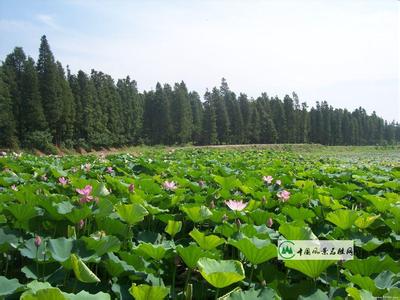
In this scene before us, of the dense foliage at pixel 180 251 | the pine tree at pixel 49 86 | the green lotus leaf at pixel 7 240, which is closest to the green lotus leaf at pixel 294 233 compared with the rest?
the dense foliage at pixel 180 251

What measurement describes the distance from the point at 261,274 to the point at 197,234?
1.08ft

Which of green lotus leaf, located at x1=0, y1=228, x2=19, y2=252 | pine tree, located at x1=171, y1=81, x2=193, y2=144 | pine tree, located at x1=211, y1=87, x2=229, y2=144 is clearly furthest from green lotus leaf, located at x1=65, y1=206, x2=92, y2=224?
pine tree, located at x1=211, y1=87, x2=229, y2=144

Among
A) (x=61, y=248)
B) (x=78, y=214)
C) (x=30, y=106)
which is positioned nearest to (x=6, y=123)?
(x=30, y=106)

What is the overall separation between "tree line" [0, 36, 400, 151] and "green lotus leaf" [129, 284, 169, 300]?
3000 cm

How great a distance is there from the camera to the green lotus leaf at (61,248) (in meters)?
1.71

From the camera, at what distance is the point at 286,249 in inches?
74.9

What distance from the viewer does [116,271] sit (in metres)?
1.72

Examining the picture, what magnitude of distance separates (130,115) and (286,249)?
46445 mm

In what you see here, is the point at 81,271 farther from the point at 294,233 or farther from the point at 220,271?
the point at 294,233

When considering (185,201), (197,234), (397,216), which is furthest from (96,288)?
(397,216)

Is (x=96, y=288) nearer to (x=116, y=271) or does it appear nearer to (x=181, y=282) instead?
(x=116, y=271)

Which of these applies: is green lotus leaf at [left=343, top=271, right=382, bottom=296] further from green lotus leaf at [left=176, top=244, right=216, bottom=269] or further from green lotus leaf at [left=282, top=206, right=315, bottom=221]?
green lotus leaf at [left=282, top=206, right=315, bottom=221]

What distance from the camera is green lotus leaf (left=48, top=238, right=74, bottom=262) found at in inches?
67.3

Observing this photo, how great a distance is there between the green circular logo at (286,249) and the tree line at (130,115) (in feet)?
97.6
